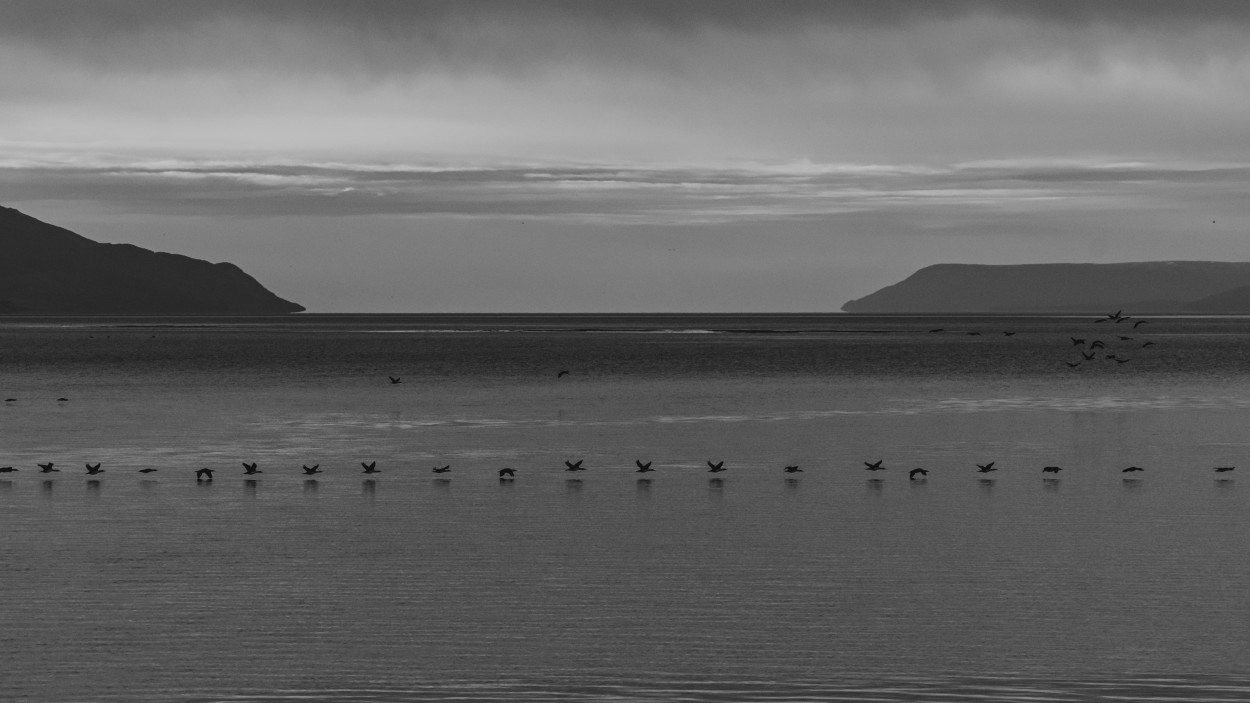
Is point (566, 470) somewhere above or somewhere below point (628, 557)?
below

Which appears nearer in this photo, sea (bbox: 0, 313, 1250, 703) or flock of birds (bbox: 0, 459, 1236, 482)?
sea (bbox: 0, 313, 1250, 703)

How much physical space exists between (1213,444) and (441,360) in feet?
292

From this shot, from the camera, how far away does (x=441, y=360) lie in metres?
131

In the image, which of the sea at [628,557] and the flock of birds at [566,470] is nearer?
the sea at [628,557]

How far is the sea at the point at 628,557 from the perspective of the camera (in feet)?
63.1

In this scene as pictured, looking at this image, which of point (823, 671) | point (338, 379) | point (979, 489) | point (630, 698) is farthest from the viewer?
point (338, 379)

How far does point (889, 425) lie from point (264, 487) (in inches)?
1062

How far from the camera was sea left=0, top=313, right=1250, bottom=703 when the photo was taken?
63.1 feet

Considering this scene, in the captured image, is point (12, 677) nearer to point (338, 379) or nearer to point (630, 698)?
point (630, 698)

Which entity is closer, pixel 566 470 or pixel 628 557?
pixel 628 557

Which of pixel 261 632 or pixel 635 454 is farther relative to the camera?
pixel 635 454

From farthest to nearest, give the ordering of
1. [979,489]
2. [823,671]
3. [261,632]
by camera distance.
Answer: [979,489] → [261,632] → [823,671]

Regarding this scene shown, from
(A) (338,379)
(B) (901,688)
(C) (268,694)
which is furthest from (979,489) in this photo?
(A) (338,379)

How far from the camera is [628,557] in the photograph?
2761 centimetres
